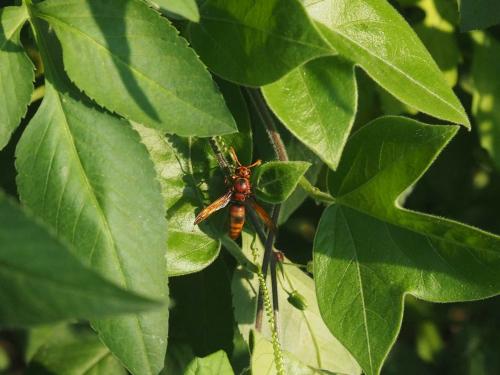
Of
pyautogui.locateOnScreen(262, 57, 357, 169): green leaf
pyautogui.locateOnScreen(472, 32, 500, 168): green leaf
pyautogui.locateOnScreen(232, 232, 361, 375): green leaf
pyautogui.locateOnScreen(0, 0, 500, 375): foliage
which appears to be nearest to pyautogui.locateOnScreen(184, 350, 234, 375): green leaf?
pyautogui.locateOnScreen(0, 0, 500, 375): foliage

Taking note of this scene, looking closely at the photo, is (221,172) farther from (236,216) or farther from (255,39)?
(255,39)

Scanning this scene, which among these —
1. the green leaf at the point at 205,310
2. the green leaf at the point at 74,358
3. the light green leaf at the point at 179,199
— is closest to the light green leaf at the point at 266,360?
the light green leaf at the point at 179,199

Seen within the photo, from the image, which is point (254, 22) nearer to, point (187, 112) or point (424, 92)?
point (187, 112)

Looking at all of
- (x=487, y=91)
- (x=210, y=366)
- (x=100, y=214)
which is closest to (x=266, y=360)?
(x=210, y=366)

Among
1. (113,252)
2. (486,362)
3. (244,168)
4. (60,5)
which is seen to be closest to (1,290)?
(113,252)

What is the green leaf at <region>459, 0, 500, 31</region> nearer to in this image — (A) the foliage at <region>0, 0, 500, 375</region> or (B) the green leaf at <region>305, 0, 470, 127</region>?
(A) the foliage at <region>0, 0, 500, 375</region>
